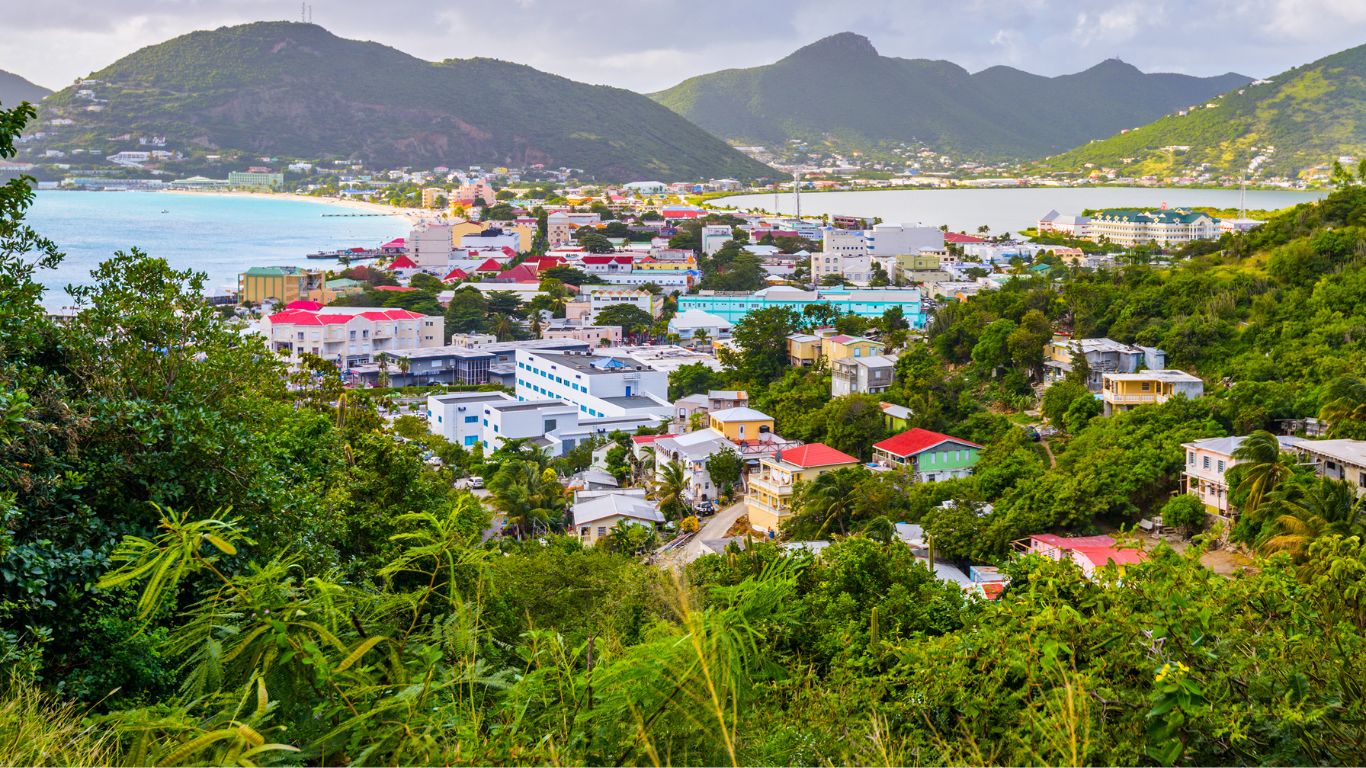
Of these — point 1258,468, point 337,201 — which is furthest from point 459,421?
point 337,201

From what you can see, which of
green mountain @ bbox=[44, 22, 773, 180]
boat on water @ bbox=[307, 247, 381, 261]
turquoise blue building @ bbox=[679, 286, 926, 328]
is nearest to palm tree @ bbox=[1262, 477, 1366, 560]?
turquoise blue building @ bbox=[679, 286, 926, 328]

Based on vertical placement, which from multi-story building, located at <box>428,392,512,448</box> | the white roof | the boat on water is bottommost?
the white roof

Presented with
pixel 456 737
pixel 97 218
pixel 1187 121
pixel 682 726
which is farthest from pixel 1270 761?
pixel 1187 121

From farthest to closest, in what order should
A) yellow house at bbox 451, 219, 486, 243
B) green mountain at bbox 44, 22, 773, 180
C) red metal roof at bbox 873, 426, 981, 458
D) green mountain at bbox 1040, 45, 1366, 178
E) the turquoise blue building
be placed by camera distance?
green mountain at bbox 44, 22, 773, 180 < green mountain at bbox 1040, 45, 1366, 178 < yellow house at bbox 451, 219, 486, 243 < the turquoise blue building < red metal roof at bbox 873, 426, 981, 458

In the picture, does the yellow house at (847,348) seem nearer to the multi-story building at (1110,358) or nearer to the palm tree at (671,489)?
the multi-story building at (1110,358)

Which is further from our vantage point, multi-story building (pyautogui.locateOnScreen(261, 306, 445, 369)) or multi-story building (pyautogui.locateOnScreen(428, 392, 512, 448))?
multi-story building (pyautogui.locateOnScreen(261, 306, 445, 369))

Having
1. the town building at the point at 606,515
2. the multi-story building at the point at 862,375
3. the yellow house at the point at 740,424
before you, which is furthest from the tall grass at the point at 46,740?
the multi-story building at the point at 862,375

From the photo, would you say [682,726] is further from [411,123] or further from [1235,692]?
[411,123]

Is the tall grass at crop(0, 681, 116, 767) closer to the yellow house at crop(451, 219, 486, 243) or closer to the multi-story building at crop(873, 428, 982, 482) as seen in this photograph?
the multi-story building at crop(873, 428, 982, 482)
